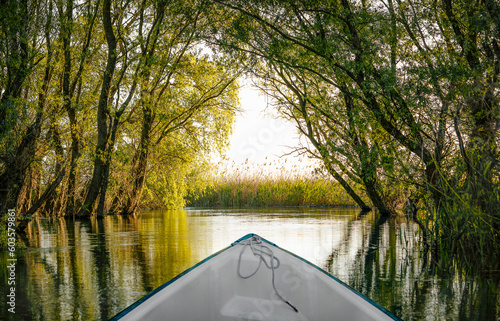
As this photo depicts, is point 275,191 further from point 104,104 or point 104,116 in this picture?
point 104,104

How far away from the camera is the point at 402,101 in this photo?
7.62m

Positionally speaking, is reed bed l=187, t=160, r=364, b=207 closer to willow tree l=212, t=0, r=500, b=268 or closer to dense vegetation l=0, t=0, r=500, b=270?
dense vegetation l=0, t=0, r=500, b=270

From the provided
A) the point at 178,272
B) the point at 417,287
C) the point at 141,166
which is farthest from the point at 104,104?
the point at 417,287

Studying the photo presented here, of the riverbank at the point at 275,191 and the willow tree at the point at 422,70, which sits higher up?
the willow tree at the point at 422,70

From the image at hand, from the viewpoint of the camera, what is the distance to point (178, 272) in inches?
226

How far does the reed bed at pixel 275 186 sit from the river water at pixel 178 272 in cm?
1090

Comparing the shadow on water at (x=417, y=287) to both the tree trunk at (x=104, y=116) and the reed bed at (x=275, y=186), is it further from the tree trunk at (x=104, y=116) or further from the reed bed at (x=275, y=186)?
the reed bed at (x=275, y=186)

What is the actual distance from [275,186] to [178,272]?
16.4m

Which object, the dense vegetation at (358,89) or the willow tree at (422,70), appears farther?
the dense vegetation at (358,89)

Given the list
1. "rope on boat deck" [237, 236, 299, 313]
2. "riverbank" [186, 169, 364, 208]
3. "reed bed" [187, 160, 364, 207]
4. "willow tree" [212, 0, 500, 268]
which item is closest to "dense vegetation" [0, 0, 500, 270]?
"willow tree" [212, 0, 500, 268]

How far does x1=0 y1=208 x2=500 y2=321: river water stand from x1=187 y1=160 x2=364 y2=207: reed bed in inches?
429

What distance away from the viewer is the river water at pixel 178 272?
13.5ft

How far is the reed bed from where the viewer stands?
2109 centimetres

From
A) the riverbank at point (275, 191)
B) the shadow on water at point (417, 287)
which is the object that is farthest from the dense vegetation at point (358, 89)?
the riverbank at point (275, 191)
